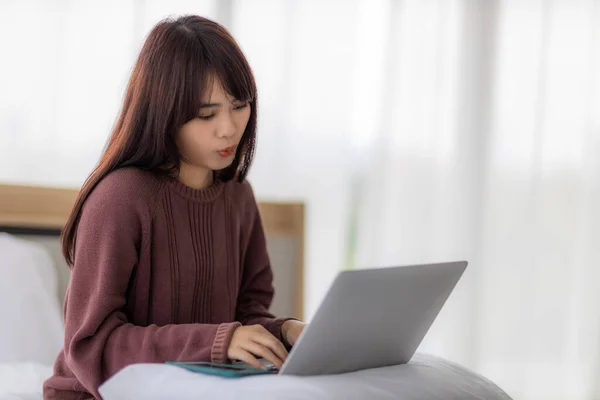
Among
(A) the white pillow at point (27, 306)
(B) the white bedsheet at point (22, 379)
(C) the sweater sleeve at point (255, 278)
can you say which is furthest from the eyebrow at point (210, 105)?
(A) the white pillow at point (27, 306)

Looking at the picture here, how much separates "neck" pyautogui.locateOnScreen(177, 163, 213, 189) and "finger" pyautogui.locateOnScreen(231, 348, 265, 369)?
395 millimetres

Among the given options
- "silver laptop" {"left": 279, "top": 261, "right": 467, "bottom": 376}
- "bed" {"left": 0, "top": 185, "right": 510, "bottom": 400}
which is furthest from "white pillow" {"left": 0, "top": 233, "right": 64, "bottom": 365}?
"silver laptop" {"left": 279, "top": 261, "right": 467, "bottom": 376}

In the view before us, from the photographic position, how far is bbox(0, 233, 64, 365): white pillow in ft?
6.33

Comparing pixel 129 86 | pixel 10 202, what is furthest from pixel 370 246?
pixel 129 86

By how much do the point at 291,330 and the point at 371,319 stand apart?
0.36 metres

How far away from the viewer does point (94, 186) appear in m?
1.42

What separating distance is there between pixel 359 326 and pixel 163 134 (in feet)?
1.52

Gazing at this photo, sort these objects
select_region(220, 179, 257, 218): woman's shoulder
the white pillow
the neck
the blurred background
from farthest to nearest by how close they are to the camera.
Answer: the blurred background → the white pillow → select_region(220, 179, 257, 218): woman's shoulder → the neck

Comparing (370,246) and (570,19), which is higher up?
(570,19)

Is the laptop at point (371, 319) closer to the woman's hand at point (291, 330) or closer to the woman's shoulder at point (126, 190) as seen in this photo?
the woman's hand at point (291, 330)

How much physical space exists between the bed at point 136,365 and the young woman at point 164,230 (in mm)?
141

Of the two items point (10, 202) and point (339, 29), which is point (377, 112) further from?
point (10, 202)

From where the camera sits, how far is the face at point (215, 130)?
4.57ft

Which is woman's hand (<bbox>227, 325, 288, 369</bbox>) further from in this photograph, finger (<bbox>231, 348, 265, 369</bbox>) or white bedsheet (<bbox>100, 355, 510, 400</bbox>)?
white bedsheet (<bbox>100, 355, 510, 400</bbox>)
